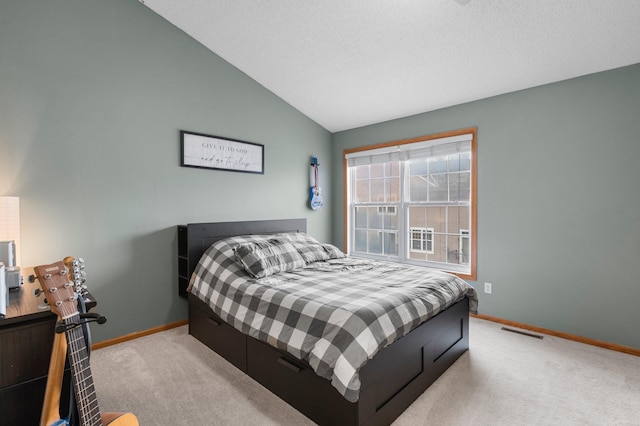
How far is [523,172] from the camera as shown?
3055mm

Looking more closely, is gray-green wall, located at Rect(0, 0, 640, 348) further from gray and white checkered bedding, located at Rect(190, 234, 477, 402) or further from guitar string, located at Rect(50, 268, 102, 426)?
guitar string, located at Rect(50, 268, 102, 426)

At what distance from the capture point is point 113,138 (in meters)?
2.67

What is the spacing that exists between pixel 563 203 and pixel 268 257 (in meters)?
2.69

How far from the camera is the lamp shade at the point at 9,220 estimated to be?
1.88m

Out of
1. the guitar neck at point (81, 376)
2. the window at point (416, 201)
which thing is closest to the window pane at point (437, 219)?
the window at point (416, 201)

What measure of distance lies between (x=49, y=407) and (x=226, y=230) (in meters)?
2.18

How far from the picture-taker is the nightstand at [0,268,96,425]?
3.90ft

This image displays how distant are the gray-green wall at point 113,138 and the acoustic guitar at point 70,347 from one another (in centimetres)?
152

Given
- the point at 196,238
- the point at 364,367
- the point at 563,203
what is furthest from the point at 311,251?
the point at 563,203

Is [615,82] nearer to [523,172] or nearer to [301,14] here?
[523,172]

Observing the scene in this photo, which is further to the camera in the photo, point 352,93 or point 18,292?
point 352,93

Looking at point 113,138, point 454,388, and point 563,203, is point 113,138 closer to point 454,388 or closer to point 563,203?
point 454,388

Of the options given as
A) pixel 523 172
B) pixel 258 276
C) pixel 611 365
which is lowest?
pixel 611 365

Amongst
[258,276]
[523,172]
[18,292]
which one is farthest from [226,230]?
[523,172]
